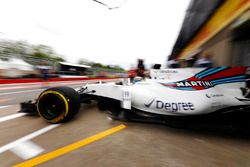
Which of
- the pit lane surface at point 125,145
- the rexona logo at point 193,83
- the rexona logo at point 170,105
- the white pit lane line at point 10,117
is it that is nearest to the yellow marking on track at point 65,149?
the pit lane surface at point 125,145

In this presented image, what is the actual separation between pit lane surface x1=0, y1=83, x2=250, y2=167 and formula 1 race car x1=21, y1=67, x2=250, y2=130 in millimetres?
210

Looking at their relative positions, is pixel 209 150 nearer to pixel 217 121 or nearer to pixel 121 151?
pixel 217 121

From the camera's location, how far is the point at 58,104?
250 cm

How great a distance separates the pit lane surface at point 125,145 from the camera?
151cm

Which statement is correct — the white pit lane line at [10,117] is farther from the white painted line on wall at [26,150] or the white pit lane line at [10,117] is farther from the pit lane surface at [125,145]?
the white painted line on wall at [26,150]

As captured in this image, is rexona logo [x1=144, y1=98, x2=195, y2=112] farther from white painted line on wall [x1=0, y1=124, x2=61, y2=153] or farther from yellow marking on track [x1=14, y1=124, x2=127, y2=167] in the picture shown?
white painted line on wall [x1=0, y1=124, x2=61, y2=153]

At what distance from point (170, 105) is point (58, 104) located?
1.85 metres

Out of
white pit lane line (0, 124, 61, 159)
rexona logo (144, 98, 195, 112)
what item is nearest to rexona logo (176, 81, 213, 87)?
rexona logo (144, 98, 195, 112)

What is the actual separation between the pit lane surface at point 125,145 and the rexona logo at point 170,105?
38cm

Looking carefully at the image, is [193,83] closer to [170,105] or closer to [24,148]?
[170,105]

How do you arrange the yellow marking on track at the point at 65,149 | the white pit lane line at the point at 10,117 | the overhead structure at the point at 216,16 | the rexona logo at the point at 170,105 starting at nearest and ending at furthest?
the yellow marking on track at the point at 65,149 < the rexona logo at the point at 170,105 < the white pit lane line at the point at 10,117 < the overhead structure at the point at 216,16

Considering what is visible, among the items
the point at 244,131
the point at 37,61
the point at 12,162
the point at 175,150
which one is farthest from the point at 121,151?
the point at 37,61

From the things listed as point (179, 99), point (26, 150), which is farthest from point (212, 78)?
point (26, 150)

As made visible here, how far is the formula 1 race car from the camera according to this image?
2.09m
